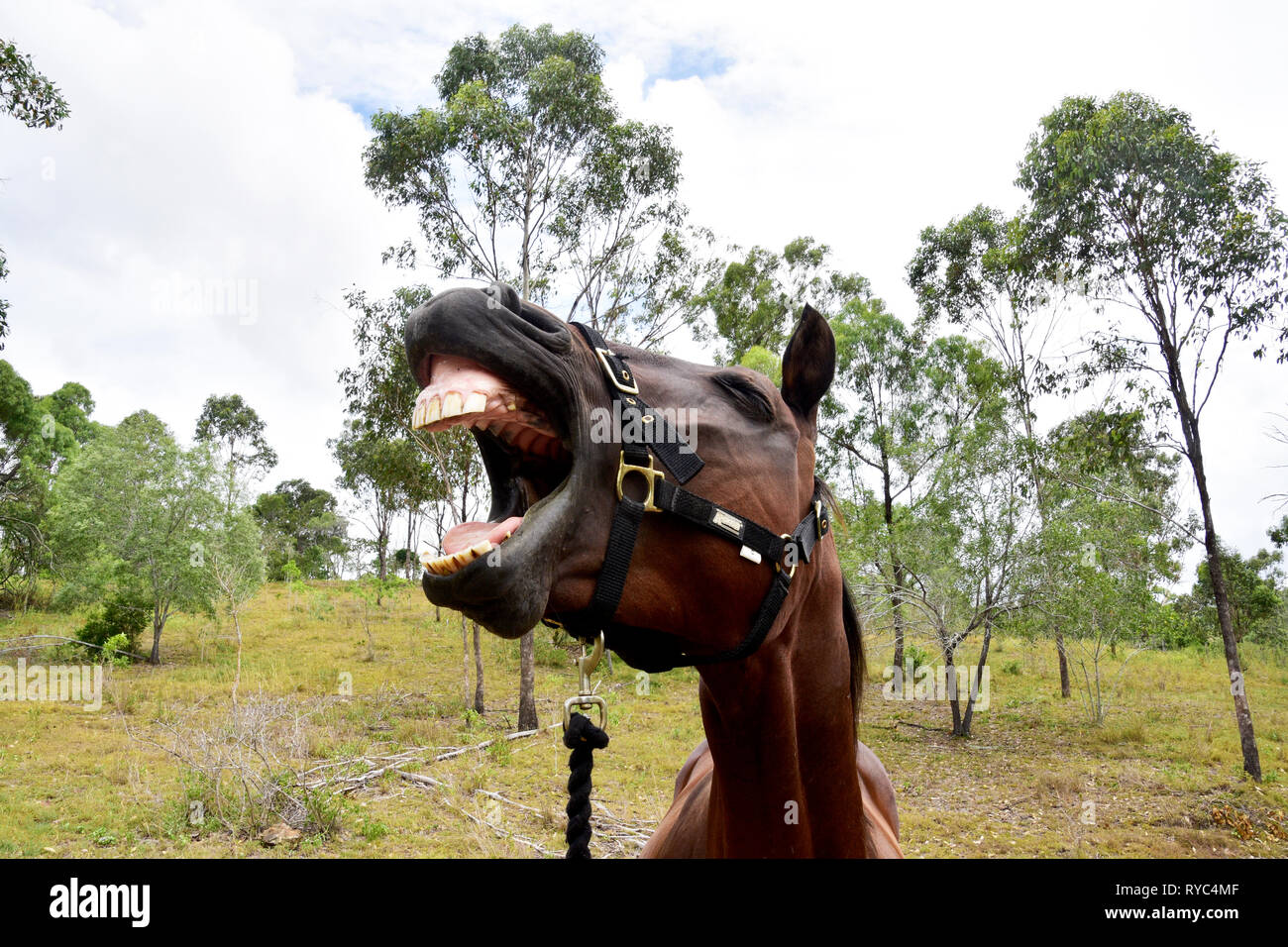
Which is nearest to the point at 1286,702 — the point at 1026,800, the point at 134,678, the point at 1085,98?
the point at 1026,800

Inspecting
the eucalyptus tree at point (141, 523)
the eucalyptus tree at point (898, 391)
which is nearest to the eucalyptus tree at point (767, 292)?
the eucalyptus tree at point (898, 391)

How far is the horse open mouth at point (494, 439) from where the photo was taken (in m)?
1.03

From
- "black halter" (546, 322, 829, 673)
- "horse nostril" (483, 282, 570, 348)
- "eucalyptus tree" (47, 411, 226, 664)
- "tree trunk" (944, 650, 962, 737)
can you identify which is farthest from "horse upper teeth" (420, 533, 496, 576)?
"eucalyptus tree" (47, 411, 226, 664)

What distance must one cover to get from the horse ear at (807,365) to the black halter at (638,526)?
361 mm

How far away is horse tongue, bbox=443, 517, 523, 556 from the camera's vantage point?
43.4 inches

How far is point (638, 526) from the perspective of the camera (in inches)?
48.1

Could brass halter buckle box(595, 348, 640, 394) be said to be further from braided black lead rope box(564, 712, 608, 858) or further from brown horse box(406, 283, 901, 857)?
braided black lead rope box(564, 712, 608, 858)

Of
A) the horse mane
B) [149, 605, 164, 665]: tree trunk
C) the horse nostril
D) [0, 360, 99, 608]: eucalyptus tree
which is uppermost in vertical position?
[0, 360, 99, 608]: eucalyptus tree

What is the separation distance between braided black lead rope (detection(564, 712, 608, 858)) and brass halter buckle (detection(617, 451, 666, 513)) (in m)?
0.48

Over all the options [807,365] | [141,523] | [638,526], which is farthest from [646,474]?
[141,523]

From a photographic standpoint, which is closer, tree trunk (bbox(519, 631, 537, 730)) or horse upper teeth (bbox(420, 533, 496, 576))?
horse upper teeth (bbox(420, 533, 496, 576))

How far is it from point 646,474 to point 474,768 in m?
10.5

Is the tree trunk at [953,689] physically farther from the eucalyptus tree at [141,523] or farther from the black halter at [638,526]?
the eucalyptus tree at [141,523]
